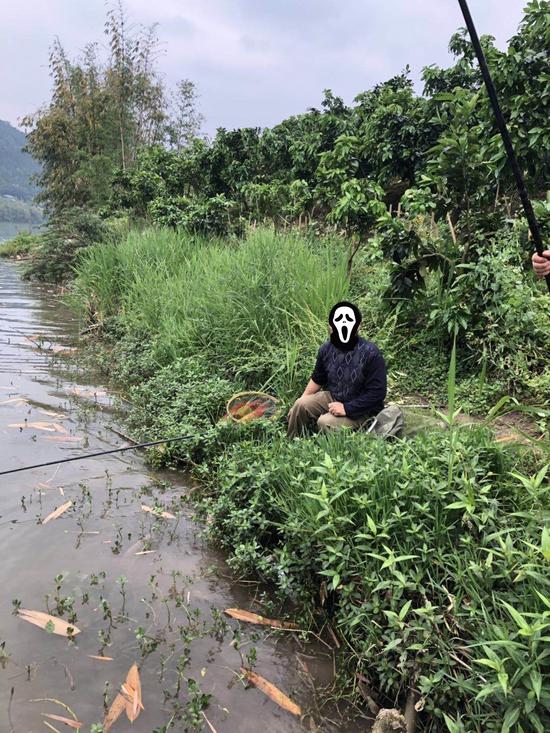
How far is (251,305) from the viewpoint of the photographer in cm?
514

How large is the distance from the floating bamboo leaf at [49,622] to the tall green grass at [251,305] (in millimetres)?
2325

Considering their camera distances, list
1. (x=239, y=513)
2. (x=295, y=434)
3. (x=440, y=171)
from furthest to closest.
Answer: (x=440, y=171) → (x=295, y=434) → (x=239, y=513)

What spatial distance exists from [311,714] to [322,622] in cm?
48

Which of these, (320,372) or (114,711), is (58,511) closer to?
(114,711)

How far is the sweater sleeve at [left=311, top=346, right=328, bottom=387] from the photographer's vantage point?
382 cm

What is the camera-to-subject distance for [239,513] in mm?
2932

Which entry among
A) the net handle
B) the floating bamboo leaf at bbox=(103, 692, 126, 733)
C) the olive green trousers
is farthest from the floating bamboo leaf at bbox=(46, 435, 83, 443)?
the floating bamboo leaf at bbox=(103, 692, 126, 733)

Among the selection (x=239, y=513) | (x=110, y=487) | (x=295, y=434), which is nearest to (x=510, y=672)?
(x=239, y=513)

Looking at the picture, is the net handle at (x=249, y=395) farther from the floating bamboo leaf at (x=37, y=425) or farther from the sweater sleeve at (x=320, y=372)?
the floating bamboo leaf at (x=37, y=425)

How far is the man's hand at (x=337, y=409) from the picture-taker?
137 inches

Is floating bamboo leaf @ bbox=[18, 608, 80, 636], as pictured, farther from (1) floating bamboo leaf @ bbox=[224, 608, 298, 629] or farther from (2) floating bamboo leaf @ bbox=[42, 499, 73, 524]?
(2) floating bamboo leaf @ bbox=[42, 499, 73, 524]

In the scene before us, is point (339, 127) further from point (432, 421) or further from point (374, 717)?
point (374, 717)

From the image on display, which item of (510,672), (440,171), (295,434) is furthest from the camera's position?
(440,171)

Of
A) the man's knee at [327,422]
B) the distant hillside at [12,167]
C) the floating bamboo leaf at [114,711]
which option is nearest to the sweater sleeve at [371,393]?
the man's knee at [327,422]
